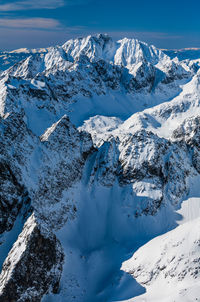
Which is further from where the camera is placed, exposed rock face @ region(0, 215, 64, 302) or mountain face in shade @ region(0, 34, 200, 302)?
mountain face in shade @ region(0, 34, 200, 302)

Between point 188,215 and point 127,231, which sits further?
point 188,215

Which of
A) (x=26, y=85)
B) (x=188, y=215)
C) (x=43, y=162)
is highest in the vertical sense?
(x=26, y=85)

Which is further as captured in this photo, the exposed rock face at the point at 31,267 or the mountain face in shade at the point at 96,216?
the mountain face in shade at the point at 96,216

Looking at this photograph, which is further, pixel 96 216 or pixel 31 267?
pixel 96 216

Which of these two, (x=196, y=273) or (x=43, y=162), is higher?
(x=43, y=162)

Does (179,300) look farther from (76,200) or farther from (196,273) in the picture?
(76,200)

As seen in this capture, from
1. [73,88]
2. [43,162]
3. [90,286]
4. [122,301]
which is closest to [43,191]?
[43,162]

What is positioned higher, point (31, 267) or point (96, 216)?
point (96, 216)

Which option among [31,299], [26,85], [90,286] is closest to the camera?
[31,299]
